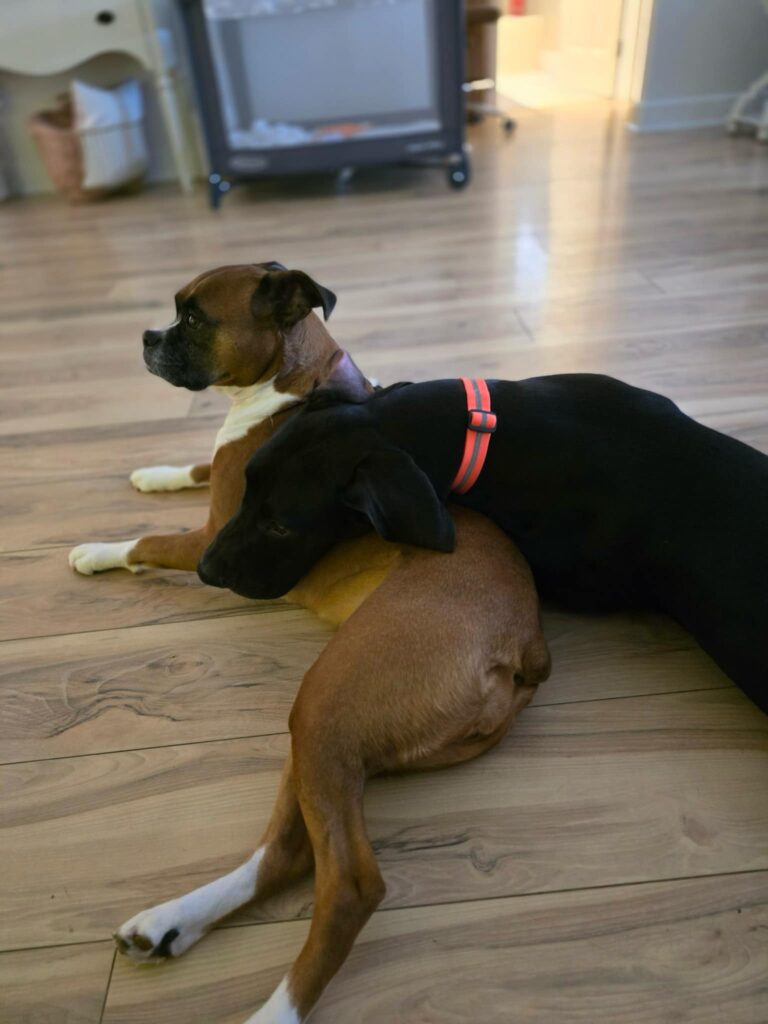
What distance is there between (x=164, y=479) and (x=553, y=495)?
103cm

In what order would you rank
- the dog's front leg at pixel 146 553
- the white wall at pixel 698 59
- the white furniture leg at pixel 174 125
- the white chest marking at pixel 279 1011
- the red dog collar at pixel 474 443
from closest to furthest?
1. the white chest marking at pixel 279 1011
2. the red dog collar at pixel 474 443
3. the dog's front leg at pixel 146 553
4. the white furniture leg at pixel 174 125
5. the white wall at pixel 698 59

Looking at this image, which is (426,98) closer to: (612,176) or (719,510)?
(612,176)

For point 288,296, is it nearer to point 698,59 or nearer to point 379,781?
point 379,781

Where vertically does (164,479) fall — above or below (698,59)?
below

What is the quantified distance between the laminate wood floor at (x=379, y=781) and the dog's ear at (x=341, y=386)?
17.7 inches

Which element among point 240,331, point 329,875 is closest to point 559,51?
point 240,331

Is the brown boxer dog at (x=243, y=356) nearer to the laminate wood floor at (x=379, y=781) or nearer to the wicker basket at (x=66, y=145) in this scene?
the laminate wood floor at (x=379, y=781)

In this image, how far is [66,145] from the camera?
4.24 metres

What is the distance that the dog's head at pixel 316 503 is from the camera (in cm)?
113

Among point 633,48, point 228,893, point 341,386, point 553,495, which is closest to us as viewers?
point 228,893

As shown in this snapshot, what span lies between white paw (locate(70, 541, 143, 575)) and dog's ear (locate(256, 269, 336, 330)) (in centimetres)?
58

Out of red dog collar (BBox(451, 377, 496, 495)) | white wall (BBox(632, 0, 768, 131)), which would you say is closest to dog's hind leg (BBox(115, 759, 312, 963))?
red dog collar (BBox(451, 377, 496, 495))

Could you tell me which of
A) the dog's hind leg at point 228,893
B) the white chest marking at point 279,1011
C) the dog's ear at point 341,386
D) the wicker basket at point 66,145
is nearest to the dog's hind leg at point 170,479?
the dog's ear at point 341,386

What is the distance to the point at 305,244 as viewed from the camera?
348cm
